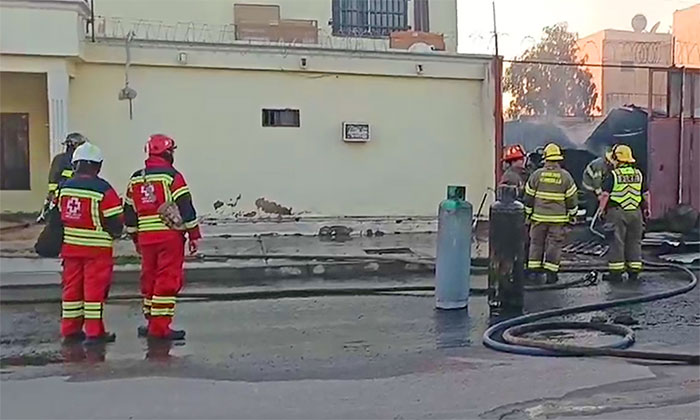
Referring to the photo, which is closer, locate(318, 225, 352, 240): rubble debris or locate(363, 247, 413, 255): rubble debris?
locate(363, 247, 413, 255): rubble debris

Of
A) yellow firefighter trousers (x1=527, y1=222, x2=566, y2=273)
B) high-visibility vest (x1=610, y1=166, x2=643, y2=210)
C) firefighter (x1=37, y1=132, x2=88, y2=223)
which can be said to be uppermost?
firefighter (x1=37, y1=132, x2=88, y2=223)

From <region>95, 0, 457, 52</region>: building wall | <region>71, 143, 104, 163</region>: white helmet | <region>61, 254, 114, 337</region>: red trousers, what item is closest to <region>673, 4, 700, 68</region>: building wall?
<region>95, 0, 457, 52</region>: building wall

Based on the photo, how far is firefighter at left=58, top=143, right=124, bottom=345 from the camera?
7164 millimetres

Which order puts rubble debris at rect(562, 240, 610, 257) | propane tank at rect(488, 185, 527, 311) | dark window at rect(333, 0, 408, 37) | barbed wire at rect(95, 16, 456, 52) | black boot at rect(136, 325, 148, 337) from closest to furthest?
black boot at rect(136, 325, 148, 337), propane tank at rect(488, 185, 527, 311), rubble debris at rect(562, 240, 610, 257), barbed wire at rect(95, 16, 456, 52), dark window at rect(333, 0, 408, 37)

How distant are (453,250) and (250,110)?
7330 mm

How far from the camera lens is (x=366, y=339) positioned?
24.7 feet

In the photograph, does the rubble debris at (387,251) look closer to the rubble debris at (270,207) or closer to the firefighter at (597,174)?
the rubble debris at (270,207)

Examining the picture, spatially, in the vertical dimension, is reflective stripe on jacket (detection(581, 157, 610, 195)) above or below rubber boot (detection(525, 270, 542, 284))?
above

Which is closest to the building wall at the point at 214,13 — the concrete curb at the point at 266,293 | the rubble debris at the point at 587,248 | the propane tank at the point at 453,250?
the rubble debris at the point at 587,248

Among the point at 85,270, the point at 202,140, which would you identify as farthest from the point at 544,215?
the point at 202,140

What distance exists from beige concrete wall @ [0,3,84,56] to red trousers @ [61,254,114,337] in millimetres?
7515

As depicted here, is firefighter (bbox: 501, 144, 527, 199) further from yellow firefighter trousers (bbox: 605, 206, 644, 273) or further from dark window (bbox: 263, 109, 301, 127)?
dark window (bbox: 263, 109, 301, 127)

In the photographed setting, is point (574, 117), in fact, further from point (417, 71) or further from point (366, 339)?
point (366, 339)

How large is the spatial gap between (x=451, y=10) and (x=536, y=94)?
6306 mm
